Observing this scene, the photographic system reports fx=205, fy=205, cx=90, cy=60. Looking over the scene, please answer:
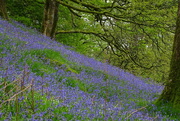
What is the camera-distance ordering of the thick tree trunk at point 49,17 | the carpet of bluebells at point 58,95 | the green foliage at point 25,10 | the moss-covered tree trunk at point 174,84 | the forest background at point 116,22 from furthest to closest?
the green foliage at point 25,10
the thick tree trunk at point 49,17
the forest background at point 116,22
the moss-covered tree trunk at point 174,84
the carpet of bluebells at point 58,95

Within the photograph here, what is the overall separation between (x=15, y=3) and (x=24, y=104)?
13938 mm

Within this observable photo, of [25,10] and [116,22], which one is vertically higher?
[25,10]

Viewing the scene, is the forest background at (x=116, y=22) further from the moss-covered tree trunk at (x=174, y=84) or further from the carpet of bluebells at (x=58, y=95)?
the moss-covered tree trunk at (x=174, y=84)

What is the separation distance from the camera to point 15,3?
1537 cm

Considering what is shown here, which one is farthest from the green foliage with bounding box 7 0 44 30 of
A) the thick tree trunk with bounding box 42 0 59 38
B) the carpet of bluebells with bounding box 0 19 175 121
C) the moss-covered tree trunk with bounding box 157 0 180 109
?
the moss-covered tree trunk with bounding box 157 0 180 109

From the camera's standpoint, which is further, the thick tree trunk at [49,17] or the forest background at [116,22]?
the thick tree trunk at [49,17]

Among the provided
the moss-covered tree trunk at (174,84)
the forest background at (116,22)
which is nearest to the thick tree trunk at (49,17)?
the forest background at (116,22)

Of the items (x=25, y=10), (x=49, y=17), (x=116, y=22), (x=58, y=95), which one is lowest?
(x=58, y=95)

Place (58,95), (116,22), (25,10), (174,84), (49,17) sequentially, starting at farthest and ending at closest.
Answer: (25,10), (49,17), (116,22), (174,84), (58,95)

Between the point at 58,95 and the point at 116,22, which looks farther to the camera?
the point at 116,22

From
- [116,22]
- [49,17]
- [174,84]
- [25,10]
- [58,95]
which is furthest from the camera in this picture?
[25,10]

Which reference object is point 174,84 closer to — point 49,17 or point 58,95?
point 58,95

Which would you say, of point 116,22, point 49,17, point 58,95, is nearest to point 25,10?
point 49,17

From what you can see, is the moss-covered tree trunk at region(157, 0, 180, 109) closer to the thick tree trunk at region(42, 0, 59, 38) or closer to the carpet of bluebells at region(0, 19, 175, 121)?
the carpet of bluebells at region(0, 19, 175, 121)
